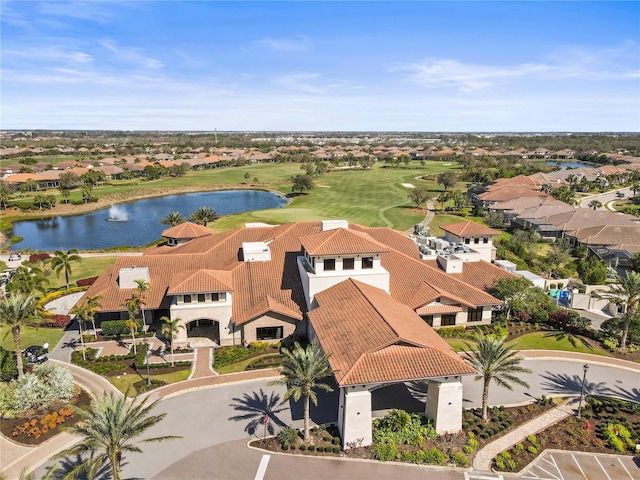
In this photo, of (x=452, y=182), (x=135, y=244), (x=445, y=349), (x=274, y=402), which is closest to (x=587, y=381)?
(x=445, y=349)

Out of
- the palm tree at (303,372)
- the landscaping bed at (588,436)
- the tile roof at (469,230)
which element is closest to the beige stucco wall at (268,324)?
the palm tree at (303,372)

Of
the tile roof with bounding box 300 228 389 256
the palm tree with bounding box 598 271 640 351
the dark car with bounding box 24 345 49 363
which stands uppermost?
the tile roof with bounding box 300 228 389 256

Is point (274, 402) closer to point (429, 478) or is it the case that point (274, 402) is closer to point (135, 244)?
point (429, 478)

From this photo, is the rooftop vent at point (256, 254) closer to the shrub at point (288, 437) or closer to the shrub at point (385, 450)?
the shrub at point (288, 437)

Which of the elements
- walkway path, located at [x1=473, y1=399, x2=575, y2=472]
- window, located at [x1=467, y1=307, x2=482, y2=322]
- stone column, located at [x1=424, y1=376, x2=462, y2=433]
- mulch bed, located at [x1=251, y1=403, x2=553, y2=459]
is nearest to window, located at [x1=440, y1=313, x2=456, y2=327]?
window, located at [x1=467, y1=307, x2=482, y2=322]

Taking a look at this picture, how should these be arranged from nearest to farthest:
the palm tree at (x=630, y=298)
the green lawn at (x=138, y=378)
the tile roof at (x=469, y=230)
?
the green lawn at (x=138, y=378) → the palm tree at (x=630, y=298) → the tile roof at (x=469, y=230)

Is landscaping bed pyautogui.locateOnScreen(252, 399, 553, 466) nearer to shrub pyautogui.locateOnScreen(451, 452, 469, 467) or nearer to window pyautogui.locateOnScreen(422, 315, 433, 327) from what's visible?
shrub pyautogui.locateOnScreen(451, 452, 469, 467)

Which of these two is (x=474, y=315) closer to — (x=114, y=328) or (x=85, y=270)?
(x=114, y=328)
